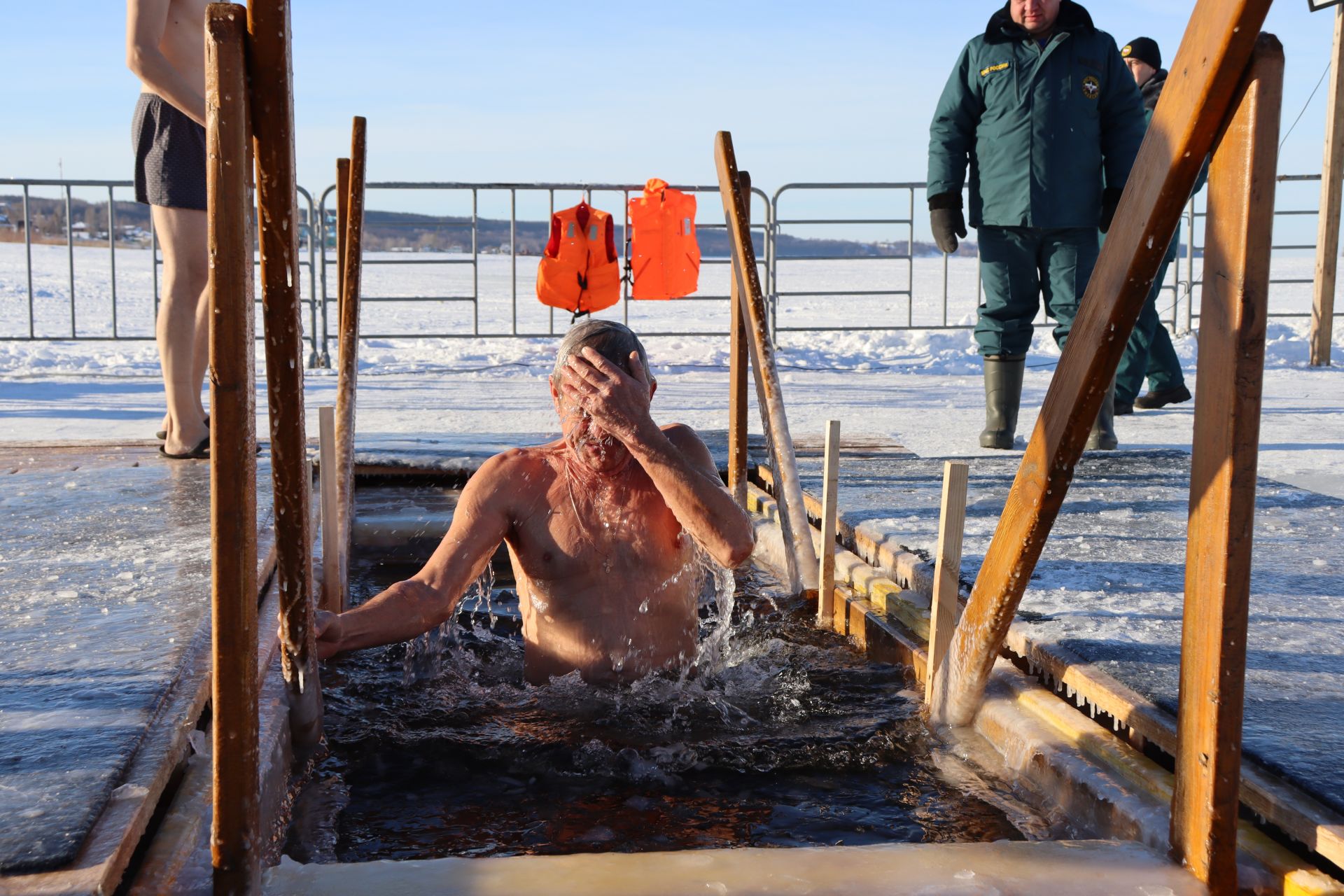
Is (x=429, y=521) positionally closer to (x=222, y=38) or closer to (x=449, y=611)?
(x=449, y=611)

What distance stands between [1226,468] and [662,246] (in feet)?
31.4

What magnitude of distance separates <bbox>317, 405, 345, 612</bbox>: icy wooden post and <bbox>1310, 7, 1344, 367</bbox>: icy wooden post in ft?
28.9

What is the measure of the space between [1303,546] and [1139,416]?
3.93 m

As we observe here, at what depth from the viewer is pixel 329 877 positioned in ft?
5.57

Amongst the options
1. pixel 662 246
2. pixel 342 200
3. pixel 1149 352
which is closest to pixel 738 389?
pixel 342 200

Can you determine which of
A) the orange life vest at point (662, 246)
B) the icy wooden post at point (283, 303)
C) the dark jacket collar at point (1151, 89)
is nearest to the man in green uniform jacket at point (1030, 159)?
the dark jacket collar at point (1151, 89)

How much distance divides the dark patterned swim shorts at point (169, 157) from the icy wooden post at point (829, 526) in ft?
8.22

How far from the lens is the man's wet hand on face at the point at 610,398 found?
2.45 m

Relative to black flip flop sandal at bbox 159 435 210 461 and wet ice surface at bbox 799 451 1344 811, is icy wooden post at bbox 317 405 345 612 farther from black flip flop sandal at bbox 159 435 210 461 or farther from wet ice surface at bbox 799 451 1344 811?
black flip flop sandal at bbox 159 435 210 461

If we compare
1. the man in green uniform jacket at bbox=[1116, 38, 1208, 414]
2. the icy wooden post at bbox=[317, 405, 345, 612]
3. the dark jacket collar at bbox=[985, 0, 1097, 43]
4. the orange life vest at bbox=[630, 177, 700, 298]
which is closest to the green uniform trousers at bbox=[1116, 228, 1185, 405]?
the man in green uniform jacket at bbox=[1116, 38, 1208, 414]

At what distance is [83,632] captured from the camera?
247 cm

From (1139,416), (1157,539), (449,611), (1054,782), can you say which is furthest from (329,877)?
(1139,416)

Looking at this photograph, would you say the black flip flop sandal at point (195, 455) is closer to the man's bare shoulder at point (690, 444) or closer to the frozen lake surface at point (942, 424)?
the frozen lake surface at point (942, 424)

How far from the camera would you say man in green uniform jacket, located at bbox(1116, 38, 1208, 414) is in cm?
670
